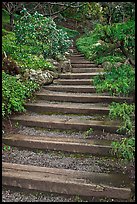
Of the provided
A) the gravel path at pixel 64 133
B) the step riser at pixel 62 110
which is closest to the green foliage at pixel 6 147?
the gravel path at pixel 64 133

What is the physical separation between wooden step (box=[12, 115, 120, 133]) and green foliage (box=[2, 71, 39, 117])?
20 cm

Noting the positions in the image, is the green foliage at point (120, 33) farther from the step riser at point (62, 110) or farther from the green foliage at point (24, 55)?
the green foliage at point (24, 55)

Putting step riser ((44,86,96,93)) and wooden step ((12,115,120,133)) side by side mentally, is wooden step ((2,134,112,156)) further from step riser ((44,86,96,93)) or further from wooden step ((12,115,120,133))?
step riser ((44,86,96,93))

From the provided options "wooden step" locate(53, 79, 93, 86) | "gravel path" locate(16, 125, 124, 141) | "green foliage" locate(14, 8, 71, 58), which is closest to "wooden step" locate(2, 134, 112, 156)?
"gravel path" locate(16, 125, 124, 141)

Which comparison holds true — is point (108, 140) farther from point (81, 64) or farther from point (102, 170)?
point (81, 64)

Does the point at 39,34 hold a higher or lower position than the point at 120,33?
higher

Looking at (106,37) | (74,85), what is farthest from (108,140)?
(74,85)

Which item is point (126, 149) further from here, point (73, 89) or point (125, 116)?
point (73, 89)

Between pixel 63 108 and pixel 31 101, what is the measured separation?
0.70 m

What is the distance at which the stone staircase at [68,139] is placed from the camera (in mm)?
2764

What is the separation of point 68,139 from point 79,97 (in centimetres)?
134

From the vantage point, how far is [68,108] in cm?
441

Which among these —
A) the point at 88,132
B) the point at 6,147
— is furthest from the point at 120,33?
the point at 6,147

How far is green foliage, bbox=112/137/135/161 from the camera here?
3.03 meters
